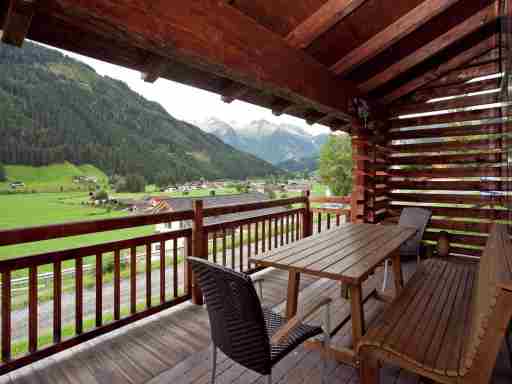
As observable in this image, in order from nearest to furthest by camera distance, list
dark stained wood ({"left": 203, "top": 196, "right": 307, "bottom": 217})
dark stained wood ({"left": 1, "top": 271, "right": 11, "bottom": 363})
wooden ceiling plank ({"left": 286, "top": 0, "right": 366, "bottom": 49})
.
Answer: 1. dark stained wood ({"left": 1, "top": 271, "right": 11, "bottom": 363})
2. wooden ceiling plank ({"left": 286, "top": 0, "right": 366, "bottom": 49})
3. dark stained wood ({"left": 203, "top": 196, "right": 307, "bottom": 217})

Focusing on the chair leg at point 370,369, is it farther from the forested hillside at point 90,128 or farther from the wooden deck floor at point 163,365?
the forested hillside at point 90,128

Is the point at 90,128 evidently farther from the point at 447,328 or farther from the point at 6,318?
the point at 447,328

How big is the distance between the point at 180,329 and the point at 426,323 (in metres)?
1.94

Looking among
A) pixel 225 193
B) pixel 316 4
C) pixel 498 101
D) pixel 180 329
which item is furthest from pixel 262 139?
pixel 180 329

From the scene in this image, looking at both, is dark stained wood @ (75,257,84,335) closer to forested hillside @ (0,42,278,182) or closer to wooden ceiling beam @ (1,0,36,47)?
wooden ceiling beam @ (1,0,36,47)

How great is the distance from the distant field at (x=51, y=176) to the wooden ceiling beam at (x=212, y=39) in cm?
268

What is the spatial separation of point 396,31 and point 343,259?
2.55 m

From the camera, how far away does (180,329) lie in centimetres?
264

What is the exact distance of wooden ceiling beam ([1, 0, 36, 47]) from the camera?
1435 mm

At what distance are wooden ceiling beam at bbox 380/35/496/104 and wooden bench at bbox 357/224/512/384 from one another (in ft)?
10.9

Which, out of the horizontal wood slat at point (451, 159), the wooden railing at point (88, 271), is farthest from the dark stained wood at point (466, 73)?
the wooden railing at point (88, 271)

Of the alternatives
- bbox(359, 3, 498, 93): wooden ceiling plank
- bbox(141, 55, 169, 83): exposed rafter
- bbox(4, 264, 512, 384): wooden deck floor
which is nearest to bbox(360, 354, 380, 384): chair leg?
bbox(4, 264, 512, 384): wooden deck floor

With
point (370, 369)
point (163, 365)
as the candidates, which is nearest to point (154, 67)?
point (163, 365)

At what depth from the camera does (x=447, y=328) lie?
161cm
